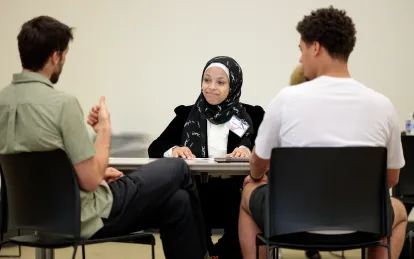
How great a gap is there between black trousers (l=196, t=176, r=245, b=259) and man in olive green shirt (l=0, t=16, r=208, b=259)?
2.58 ft

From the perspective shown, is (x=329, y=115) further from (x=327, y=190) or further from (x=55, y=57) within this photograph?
(x=55, y=57)

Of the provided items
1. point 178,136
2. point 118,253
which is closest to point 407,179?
point 178,136

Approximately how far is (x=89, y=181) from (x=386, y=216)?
1.04m

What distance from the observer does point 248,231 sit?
2371mm

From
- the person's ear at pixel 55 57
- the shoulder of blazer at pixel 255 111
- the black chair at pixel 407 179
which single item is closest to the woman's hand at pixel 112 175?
the person's ear at pixel 55 57

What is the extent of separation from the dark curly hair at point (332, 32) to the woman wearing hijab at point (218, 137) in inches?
40.4

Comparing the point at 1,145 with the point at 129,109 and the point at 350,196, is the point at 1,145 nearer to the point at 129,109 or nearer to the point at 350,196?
the point at 350,196

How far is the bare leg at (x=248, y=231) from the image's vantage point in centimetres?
236

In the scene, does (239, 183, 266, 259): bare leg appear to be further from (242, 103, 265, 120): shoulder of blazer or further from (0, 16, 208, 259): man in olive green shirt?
(242, 103, 265, 120): shoulder of blazer

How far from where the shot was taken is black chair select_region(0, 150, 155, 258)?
1.99 meters

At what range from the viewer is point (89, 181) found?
2.03 metres

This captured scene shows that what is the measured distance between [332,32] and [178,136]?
158cm

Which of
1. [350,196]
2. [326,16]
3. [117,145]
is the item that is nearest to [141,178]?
[350,196]

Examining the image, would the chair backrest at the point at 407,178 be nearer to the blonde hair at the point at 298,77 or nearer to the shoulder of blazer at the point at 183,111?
the blonde hair at the point at 298,77
